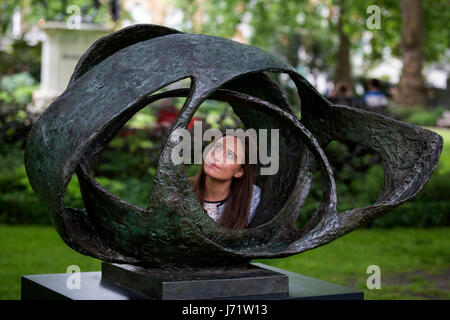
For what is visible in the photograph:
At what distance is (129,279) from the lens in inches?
170

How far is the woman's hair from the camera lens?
15.5 ft

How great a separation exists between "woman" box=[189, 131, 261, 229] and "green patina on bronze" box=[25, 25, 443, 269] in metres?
0.16

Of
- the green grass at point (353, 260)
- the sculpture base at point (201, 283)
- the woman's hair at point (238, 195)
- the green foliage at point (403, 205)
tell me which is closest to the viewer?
the sculpture base at point (201, 283)

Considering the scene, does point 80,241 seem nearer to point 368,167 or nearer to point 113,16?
point 368,167

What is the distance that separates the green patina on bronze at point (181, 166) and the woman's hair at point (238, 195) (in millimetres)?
131

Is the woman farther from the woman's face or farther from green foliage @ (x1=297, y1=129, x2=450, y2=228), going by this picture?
green foliage @ (x1=297, y1=129, x2=450, y2=228)

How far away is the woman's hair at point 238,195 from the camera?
473cm

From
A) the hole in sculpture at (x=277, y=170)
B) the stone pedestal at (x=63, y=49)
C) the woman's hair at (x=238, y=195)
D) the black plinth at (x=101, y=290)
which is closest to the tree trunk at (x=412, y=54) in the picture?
the stone pedestal at (x=63, y=49)

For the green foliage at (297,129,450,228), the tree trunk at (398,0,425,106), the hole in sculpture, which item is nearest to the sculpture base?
the hole in sculpture

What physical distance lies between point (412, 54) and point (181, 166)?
15.3 metres

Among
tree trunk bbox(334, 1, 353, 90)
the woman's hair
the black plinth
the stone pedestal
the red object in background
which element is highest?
tree trunk bbox(334, 1, 353, 90)

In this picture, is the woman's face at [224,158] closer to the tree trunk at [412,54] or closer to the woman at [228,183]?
the woman at [228,183]

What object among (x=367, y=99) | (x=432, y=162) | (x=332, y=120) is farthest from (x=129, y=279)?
(x=367, y=99)
